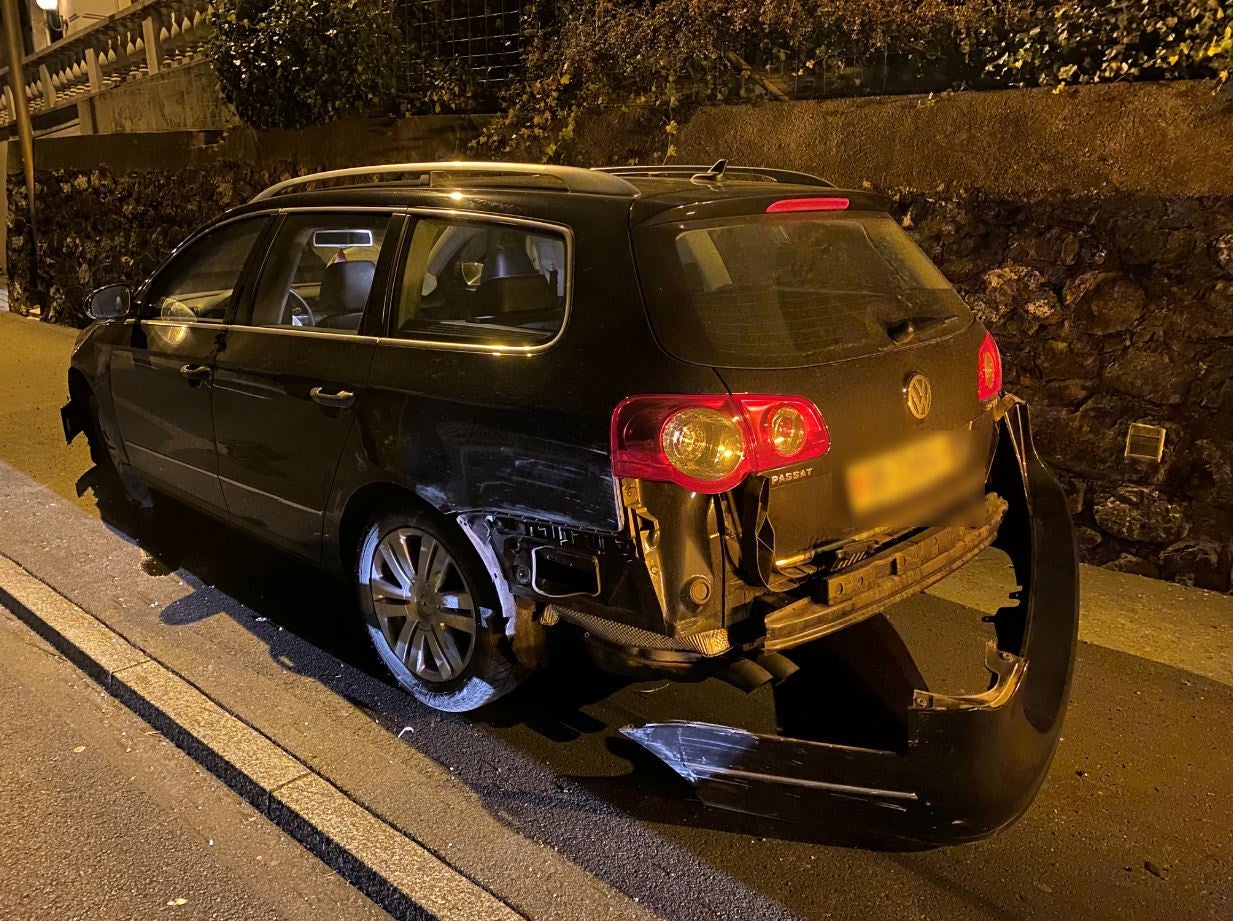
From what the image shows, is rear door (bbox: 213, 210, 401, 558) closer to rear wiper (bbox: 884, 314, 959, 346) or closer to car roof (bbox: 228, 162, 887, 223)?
car roof (bbox: 228, 162, 887, 223)

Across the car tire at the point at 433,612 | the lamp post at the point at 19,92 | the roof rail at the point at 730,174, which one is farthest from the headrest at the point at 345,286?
the lamp post at the point at 19,92

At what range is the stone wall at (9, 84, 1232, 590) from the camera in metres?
4.24

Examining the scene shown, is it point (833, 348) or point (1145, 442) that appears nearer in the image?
point (833, 348)

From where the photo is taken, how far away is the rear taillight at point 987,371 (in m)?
3.34

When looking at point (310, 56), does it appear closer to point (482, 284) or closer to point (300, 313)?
point (300, 313)

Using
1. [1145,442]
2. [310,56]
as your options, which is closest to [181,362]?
[1145,442]

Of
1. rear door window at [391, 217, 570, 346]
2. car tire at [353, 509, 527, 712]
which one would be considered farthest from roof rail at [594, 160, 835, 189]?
car tire at [353, 509, 527, 712]

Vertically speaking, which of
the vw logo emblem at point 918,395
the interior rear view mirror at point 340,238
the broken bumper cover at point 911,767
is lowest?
the broken bumper cover at point 911,767

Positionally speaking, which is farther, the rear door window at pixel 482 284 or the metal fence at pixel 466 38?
the metal fence at pixel 466 38

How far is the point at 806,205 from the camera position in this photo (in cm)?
314

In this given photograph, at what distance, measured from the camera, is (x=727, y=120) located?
5.87 metres

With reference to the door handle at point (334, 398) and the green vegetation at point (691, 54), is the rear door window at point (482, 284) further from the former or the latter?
the green vegetation at point (691, 54)

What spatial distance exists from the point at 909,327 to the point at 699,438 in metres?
0.92

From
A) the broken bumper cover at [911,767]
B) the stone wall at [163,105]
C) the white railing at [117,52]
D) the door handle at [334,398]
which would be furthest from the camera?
the white railing at [117,52]
